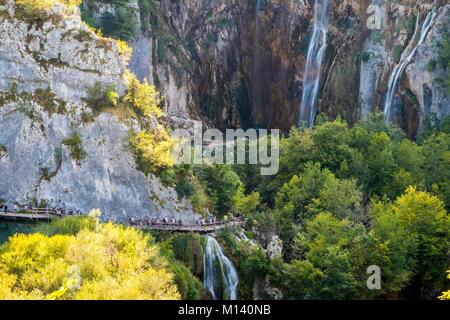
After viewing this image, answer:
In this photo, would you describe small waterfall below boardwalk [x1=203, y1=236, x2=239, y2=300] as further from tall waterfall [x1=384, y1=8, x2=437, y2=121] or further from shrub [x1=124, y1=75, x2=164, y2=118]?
tall waterfall [x1=384, y1=8, x2=437, y2=121]

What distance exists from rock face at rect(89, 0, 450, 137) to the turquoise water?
92.0ft

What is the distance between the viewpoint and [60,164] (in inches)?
1556

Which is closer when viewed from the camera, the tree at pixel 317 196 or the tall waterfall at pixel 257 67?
the tree at pixel 317 196

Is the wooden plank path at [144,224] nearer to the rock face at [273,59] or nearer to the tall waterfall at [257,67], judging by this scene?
the rock face at [273,59]

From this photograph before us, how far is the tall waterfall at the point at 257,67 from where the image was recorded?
242 ft

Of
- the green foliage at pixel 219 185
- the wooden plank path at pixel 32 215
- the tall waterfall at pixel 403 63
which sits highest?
the tall waterfall at pixel 403 63

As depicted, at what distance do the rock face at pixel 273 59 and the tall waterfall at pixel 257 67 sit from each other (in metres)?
0.12

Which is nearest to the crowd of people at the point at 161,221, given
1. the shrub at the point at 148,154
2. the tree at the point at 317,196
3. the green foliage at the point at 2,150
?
the shrub at the point at 148,154

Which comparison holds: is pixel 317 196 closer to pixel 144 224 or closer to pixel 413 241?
pixel 413 241

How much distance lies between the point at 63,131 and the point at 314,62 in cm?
3662

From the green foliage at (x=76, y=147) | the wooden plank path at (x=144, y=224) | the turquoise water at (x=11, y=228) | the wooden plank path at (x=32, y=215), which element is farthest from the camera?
the green foliage at (x=76, y=147)

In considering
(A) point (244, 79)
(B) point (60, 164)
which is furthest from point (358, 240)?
(A) point (244, 79)

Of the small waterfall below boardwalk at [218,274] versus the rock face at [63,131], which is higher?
the rock face at [63,131]

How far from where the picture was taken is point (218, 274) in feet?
123
